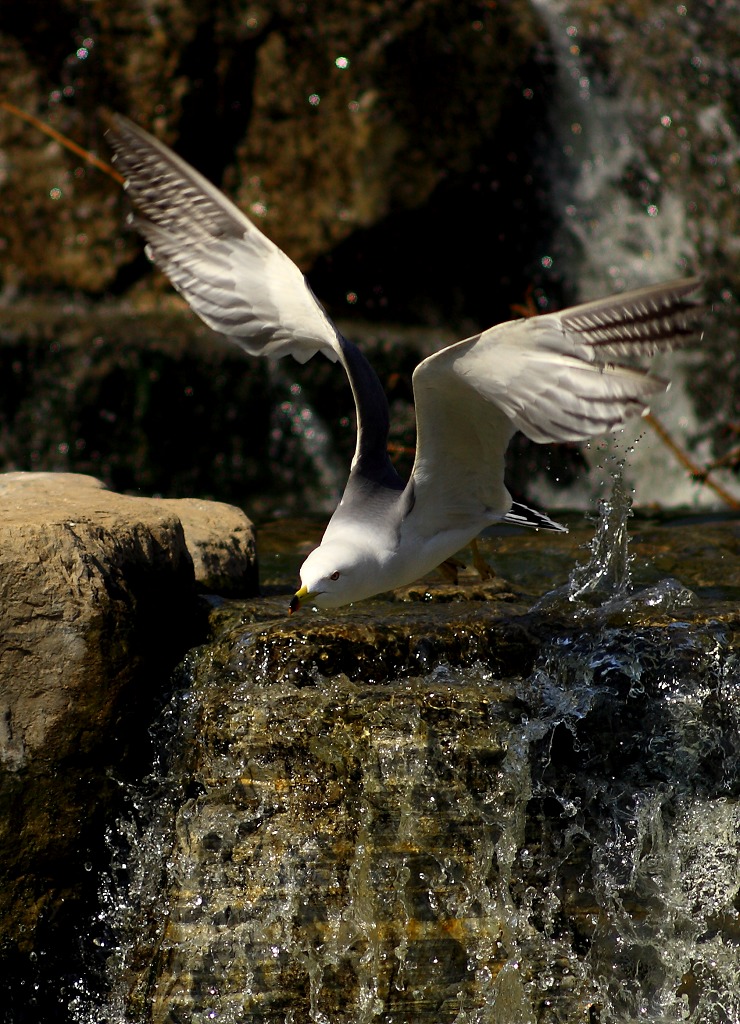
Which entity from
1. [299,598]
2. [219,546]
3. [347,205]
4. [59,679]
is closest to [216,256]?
[219,546]

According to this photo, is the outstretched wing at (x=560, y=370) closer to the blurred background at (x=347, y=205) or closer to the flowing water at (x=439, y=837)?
the flowing water at (x=439, y=837)

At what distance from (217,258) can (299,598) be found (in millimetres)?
1583

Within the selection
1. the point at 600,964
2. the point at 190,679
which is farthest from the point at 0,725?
the point at 600,964

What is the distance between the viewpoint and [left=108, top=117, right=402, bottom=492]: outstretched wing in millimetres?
4559

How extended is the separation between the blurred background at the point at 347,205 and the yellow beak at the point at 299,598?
4484mm

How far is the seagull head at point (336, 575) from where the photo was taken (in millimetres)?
3762

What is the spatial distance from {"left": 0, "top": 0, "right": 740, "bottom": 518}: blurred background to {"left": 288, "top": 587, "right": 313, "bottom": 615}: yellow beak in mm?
4484

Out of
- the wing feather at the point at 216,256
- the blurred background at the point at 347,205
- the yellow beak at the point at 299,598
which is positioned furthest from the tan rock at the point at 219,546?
the blurred background at the point at 347,205

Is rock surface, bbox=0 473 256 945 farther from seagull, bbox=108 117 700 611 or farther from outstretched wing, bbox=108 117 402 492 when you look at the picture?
outstretched wing, bbox=108 117 402 492

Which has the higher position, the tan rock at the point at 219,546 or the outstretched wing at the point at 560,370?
the outstretched wing at the point at 560,370

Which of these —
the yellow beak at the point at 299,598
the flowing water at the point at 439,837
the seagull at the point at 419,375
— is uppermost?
the seagull at the point at 419,375

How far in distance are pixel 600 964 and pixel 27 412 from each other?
5711 millimetres

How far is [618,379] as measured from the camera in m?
3.28

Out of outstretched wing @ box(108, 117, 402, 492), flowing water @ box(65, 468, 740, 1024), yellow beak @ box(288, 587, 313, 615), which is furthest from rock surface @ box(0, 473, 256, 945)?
outstretched wing @ box(108, 117, 402, 492)
